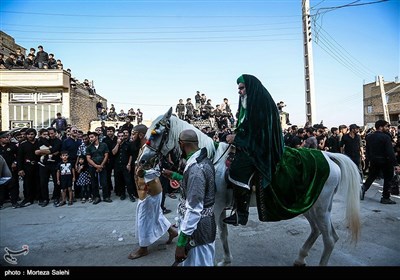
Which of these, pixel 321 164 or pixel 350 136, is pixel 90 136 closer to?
pixel 321 164

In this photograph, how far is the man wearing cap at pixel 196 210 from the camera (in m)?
2.14

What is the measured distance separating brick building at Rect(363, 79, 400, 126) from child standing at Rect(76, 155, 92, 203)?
36462 millimetres

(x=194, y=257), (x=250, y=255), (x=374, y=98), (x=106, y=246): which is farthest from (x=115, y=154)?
(x=374, y=98)

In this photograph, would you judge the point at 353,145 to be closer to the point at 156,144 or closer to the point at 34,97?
the point at 156,144

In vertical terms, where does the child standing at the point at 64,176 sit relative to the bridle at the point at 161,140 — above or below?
below

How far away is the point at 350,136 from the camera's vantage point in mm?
7465

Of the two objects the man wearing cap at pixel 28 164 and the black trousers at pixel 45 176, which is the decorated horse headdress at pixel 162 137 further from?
the man wearing cap at pixel 28 164

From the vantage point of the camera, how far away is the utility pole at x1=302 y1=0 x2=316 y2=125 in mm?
11969

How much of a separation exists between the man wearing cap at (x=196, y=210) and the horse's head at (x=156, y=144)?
0.78 metres

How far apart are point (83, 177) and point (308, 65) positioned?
11035mm

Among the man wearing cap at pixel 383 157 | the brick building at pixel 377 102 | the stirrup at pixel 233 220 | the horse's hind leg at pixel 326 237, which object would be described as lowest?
the horse's hind leg at pixel 326 237

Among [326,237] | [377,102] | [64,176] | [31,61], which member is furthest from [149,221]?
[377,102]

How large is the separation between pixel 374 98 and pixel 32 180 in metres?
41.7

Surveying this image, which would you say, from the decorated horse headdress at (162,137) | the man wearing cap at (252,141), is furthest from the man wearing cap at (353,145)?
the decorated horse headdress at (162,137)
